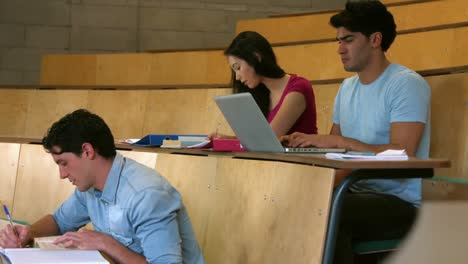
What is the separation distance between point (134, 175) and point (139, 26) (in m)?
3.92

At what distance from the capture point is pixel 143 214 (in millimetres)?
1542

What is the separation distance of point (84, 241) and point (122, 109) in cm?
222

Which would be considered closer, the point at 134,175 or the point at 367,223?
the point at 134,175

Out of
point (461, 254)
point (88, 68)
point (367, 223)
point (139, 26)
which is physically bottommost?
point (367, 223)

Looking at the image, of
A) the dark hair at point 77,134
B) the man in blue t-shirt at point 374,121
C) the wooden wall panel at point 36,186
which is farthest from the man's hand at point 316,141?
the wooden wall panel at point 36,186

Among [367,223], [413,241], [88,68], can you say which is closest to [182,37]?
[88,68]

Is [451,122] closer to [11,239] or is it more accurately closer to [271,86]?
[271,86]

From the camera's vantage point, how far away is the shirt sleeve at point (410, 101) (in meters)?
2.00

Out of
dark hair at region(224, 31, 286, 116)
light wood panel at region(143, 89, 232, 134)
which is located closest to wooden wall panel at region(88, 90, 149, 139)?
light wood panel at region(143, 89, 232, 134)

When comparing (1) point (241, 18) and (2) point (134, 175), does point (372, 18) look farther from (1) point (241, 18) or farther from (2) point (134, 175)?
(1) point (241, 18)

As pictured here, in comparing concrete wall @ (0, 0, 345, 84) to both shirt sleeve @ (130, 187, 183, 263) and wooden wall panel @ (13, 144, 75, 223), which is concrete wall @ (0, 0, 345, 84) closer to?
wooden wall panel @ (13, 144, 75, 223)

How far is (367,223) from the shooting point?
5.89 ft

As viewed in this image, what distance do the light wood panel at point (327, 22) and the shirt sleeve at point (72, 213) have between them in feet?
7.02

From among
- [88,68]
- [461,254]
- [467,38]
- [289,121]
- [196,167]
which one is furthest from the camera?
[88,68]
